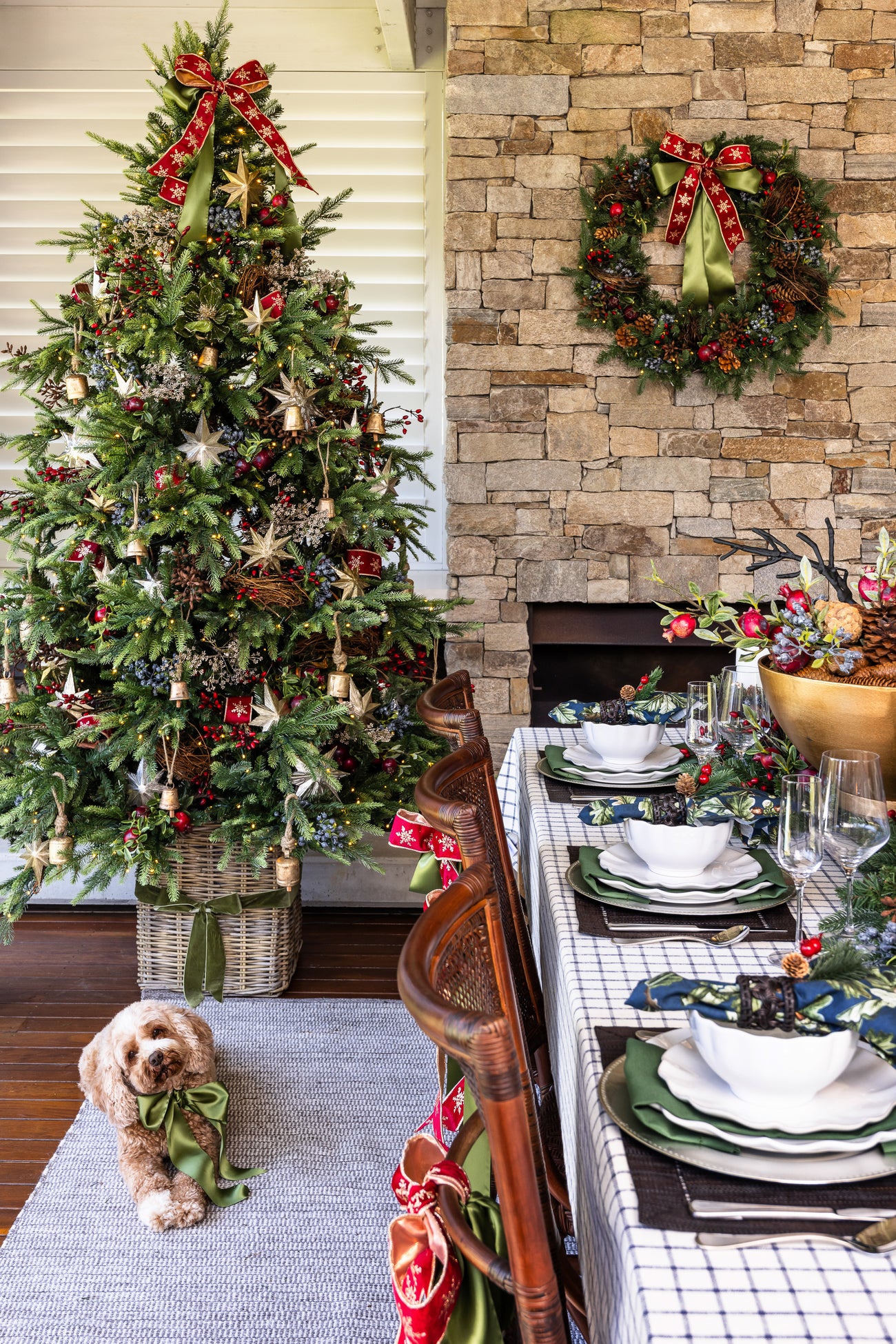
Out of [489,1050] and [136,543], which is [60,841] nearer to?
[136,543]

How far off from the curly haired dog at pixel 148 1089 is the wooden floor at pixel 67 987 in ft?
0.61

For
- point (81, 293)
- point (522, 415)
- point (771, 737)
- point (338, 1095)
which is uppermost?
point (81, 293)

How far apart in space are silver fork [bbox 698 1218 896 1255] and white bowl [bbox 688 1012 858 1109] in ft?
0.33

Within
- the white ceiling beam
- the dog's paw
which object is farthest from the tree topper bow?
the dog's paw

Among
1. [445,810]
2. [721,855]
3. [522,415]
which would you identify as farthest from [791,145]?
[445,810]

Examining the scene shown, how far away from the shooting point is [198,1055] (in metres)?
2.01

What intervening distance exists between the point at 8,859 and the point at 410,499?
5.65ft

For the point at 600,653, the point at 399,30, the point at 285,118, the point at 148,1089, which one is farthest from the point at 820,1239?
the point at 285,118

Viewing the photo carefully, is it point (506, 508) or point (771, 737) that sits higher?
point (506, 508)

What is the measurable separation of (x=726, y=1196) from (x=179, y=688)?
173cm

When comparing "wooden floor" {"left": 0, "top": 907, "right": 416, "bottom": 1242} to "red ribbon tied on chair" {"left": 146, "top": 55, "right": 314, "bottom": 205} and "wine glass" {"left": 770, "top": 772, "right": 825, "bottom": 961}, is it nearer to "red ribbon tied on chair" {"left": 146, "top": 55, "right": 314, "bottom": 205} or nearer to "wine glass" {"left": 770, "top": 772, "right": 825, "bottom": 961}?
"wine glass" {"left": 770, "top": 772, "right": 825, "bottom": 961}

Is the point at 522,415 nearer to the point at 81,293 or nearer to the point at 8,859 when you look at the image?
the point at 81,293

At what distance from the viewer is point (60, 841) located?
88.7 inches

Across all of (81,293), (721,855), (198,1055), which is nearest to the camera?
(721,855)
